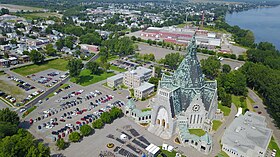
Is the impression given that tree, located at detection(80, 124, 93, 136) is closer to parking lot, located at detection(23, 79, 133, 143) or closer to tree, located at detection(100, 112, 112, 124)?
parking lot, located at detection(23, 79, 133, 143)

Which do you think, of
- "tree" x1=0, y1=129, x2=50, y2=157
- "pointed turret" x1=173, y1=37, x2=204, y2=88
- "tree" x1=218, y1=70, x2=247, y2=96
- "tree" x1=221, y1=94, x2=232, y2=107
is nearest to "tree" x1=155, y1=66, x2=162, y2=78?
"tree" x1=218, y1=70, x2=247, y2=96

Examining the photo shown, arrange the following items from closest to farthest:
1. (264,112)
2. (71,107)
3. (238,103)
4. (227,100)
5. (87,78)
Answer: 1. (71,107)
2. (264,112)
3. (227,100)
4. (238,103)
5. (87,78)

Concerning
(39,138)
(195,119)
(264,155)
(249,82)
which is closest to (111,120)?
(39,138)

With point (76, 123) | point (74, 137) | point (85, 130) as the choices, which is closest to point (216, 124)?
point (85, 130)

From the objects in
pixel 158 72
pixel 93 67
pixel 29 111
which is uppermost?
pixel 93 67

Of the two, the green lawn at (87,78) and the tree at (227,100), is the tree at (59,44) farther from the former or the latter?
the tree at (227,100)

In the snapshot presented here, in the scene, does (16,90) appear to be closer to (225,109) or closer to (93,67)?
(93,67)

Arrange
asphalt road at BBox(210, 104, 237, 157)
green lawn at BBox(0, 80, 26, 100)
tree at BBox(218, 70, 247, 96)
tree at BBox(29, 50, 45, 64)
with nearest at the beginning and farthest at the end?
asphalt road at BBox(210, 104, 237, 157) < green lawn at BBox(0, 80, 26, 100) < tree at BBox(218, 70, 247, 96) < tree at BBox(29, 50, 45, 64)

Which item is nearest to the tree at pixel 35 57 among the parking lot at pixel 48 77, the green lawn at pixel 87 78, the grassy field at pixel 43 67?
the grassy field at pixel 43 67
